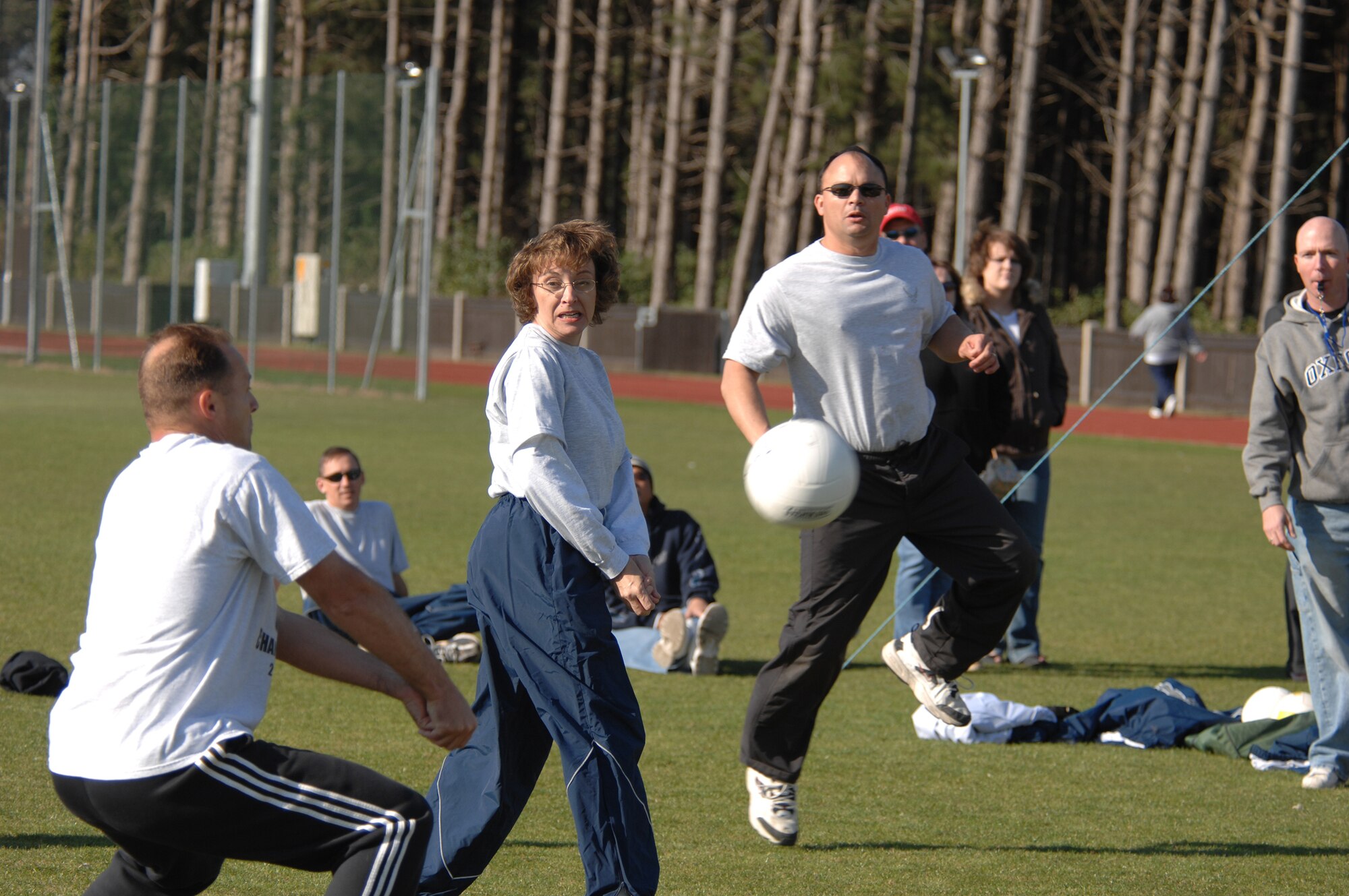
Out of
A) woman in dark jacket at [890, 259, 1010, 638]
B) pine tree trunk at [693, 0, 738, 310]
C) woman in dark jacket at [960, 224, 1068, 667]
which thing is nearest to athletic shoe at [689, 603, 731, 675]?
woman in dark jacket at [890, 259, 1010, 638]

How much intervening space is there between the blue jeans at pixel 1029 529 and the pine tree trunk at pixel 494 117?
4109cm

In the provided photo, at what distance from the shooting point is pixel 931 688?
552cm

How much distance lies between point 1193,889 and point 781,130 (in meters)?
48.1

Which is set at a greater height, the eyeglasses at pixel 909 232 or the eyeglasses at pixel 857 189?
the eyeglasses at pixel 857 189

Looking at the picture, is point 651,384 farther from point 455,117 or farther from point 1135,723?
point 1135,723

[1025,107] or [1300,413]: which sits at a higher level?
[1025,107]

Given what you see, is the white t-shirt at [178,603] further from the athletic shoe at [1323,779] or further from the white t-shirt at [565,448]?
the athletic shoe at [1323,779]

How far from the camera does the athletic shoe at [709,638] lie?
26.2 feet

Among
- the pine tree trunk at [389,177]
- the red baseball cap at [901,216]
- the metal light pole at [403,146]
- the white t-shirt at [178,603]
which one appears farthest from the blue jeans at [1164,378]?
the white t-shirt at [178,603]

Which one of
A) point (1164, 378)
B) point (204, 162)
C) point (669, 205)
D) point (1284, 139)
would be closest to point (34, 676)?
point (204, 162)

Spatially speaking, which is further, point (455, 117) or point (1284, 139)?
point (455, 117)

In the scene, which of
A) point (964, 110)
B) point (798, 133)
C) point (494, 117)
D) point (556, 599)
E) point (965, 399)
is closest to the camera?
point (556, 599)

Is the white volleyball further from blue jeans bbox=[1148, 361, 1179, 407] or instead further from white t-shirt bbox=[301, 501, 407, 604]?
blue jeans bbox=[1148, 361, 1179, 407]

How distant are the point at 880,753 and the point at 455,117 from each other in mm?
44086
